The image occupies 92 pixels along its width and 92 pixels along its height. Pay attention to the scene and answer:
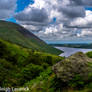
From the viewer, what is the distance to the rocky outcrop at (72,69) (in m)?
13.4

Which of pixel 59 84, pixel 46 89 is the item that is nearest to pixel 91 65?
pixel 59 84

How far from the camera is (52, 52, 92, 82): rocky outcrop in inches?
527

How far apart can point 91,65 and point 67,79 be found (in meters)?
2.75

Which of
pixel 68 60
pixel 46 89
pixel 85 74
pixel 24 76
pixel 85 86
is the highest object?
pixel 68 60

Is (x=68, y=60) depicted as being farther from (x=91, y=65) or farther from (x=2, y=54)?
(x=2, y=54)

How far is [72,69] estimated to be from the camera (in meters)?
13.9

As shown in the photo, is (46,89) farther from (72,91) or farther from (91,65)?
(91,65)

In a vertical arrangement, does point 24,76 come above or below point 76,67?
below

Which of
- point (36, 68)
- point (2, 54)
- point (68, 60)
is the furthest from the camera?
point (2, 54)

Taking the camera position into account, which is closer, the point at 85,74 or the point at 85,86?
the point at 85,86

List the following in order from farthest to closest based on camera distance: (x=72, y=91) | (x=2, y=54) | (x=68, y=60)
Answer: (x=2, y=54), (x=68, y=60), (x=72, y=91)

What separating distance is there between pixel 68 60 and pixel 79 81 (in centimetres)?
276

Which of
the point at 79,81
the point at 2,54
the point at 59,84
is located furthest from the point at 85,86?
the point at 2,54

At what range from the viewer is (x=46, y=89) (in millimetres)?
14727
